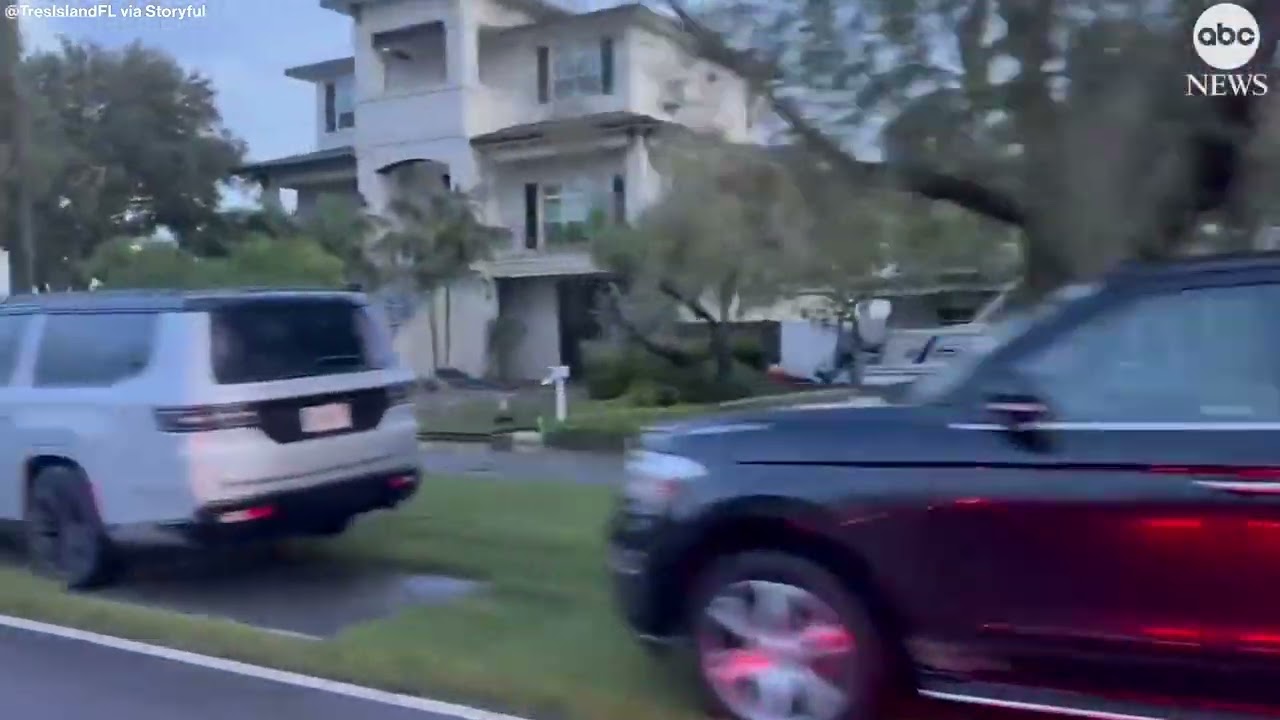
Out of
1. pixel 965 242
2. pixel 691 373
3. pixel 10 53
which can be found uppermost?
pixel 10 53

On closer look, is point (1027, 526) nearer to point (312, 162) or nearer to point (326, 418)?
point (326, 418)

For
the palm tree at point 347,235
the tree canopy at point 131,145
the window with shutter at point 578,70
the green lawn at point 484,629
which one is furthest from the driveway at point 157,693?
the tree canopy at point 131,145

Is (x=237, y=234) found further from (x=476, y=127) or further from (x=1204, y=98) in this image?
(x=1204, y=98)

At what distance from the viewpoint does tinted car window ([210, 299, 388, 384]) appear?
751cm

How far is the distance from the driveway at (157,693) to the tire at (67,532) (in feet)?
4.10

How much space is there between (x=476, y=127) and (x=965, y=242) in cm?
2100

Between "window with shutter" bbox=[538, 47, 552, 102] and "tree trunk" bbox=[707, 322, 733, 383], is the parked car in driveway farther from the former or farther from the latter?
"window with shutter" bbox=[538, 47, 552, 102]

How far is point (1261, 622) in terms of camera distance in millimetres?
4211

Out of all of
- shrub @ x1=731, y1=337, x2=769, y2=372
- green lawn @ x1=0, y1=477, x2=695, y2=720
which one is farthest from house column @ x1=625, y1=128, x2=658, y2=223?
green lawn @ x1=0, y1=477, x2=695, y2=720

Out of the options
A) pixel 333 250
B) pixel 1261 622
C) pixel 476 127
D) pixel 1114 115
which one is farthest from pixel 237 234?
pixel 1261 622

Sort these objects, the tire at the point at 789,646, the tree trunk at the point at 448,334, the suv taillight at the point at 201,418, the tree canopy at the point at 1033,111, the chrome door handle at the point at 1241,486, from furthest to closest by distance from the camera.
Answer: the tree trunk at the point at 448,334
the suv taillight at the point at 201,418
the tree canopy at the point at 1033,111
the tire at the point at 789,646
the chrome door handle at the point at 1241,486

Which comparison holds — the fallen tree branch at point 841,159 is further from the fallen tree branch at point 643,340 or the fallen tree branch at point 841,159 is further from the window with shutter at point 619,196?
the window with shutter at point 619,196

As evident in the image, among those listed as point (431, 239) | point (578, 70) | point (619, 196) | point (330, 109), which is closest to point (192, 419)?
point (431, 239)

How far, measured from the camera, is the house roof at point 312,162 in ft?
111
